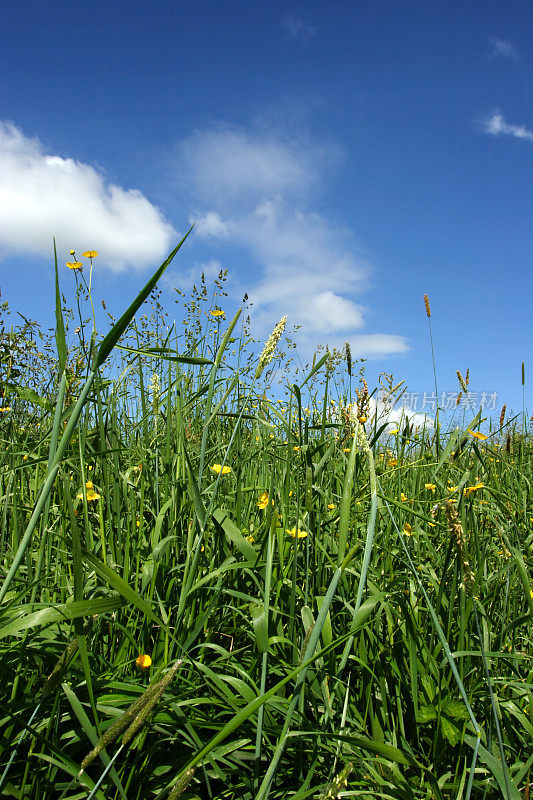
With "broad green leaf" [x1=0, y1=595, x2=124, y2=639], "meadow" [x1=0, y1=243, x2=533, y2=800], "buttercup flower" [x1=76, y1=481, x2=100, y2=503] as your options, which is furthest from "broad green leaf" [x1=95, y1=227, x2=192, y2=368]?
"buttercup flower" [x1=76, y1=481, x2=100, y2=503]

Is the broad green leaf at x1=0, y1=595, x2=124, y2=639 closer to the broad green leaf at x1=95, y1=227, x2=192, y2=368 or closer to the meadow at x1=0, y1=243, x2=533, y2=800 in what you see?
the meadow at x1=0, y1=243, x2=533, y2=800

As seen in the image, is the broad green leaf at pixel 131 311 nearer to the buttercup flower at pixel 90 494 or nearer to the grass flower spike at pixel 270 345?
the grass flower spike at pixel 270 345

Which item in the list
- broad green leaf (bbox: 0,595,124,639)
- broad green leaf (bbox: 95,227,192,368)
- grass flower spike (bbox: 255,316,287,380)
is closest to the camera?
broad green leaf (bbox: 95,227,192,368)

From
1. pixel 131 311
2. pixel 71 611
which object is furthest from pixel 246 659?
pixel 131 311

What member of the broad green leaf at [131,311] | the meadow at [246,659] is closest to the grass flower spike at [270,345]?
the meadow at [246,659]

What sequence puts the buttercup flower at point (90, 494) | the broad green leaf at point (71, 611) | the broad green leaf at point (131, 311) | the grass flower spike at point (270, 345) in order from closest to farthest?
the broad green leaf at point (131, 311)
the broad green leaf at point (71, 611)
the grass flower spike at point (270, 345)
the buttercup flower at point (90, 494)

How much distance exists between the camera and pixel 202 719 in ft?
3.12

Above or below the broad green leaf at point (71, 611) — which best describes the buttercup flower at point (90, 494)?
above

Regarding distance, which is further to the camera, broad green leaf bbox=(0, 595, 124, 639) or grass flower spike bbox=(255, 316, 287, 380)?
grass flower spike bbox=(255, 316, 287, 380)

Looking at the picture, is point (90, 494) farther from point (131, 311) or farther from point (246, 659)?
point (131, 311)

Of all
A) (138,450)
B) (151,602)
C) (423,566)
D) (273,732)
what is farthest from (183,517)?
Answer: (423,566)

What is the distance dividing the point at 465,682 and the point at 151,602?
72 centimetres

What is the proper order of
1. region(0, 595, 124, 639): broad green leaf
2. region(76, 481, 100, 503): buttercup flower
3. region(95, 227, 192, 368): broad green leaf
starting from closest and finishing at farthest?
region(95, 227, 192, 368): broad green leaf → region(0, 595, 124, 639): broad green leaf → region(76, 481, 100, 503): buttercup flower

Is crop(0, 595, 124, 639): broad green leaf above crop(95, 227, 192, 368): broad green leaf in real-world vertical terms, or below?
below
